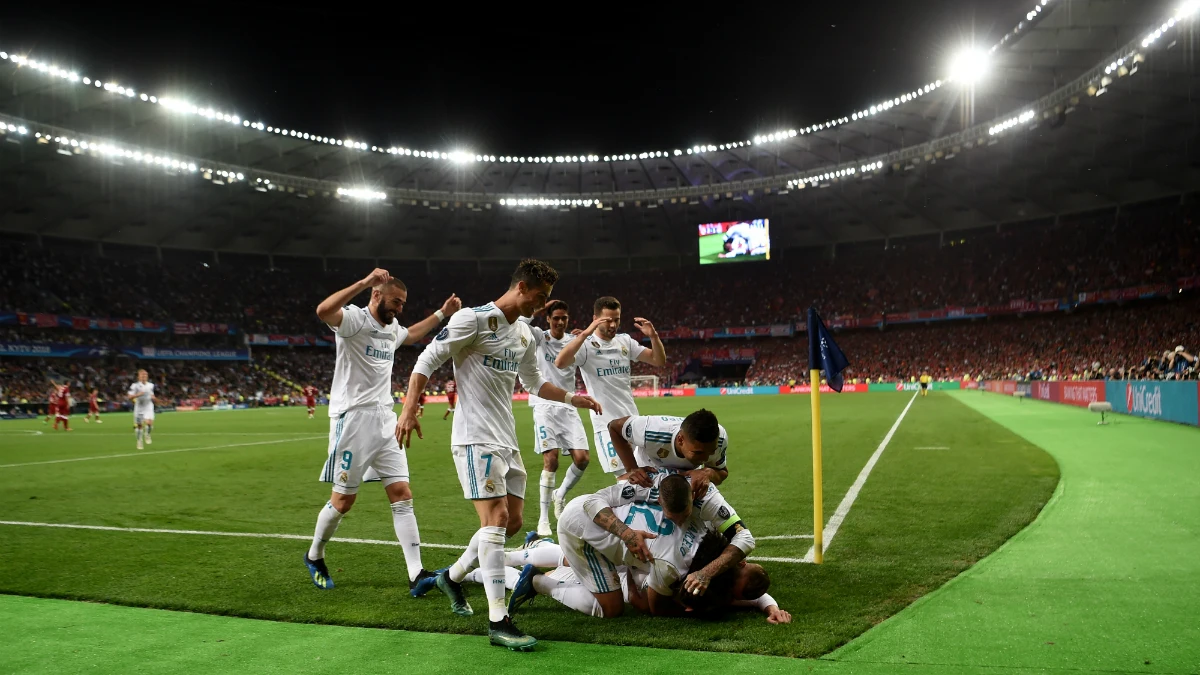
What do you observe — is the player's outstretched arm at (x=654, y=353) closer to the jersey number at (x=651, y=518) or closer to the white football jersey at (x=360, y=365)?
the white football jersey at (x=360, y=365)

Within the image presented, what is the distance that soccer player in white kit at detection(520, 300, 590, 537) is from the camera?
8.42 m

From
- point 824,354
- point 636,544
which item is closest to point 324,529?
point 636,544

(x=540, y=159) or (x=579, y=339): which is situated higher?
(x=540, y=159)

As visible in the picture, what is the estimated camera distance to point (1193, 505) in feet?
27.5

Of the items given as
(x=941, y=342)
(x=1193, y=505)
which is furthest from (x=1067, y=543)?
(x=941, y=342)

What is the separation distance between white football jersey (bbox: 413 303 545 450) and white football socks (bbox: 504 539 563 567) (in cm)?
85

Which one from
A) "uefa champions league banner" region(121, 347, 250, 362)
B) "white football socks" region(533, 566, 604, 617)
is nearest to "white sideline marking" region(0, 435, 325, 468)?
"white football socks" region(533, 566, 604, 617)

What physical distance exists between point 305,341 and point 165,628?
6389 cm

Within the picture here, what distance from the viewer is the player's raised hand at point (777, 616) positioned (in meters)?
4.69

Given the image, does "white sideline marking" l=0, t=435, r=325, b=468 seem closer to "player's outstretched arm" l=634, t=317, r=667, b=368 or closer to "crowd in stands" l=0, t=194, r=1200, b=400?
"player's outstretched arm" l=634, t=317, r=667, b=368

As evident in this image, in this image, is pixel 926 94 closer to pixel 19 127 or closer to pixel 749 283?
pixel 749 283

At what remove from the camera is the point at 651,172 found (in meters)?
59.0

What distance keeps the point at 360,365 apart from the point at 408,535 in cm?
146

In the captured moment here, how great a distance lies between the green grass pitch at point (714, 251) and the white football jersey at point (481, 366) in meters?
57.5
